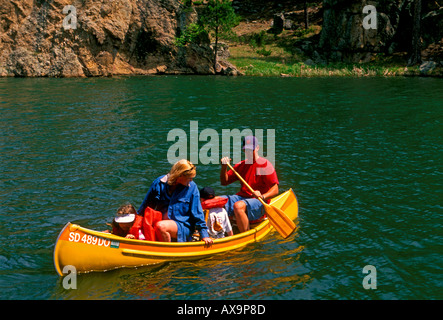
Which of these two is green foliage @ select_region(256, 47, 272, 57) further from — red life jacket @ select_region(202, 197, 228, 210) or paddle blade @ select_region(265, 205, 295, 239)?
red life jacket @ select_region(202, 197, 228, 210)

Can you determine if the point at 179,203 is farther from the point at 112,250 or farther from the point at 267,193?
the point at 267,193

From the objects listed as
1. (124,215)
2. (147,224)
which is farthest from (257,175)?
(124,215)

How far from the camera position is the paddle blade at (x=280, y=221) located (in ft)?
30.1

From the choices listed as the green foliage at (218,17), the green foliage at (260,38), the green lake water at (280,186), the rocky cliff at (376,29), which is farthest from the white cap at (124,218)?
the green foliage at (260,38)

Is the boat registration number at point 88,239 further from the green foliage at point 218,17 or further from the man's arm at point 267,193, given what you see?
the green foliage at point 218,17

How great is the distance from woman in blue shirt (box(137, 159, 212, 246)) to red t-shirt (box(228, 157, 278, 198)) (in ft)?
4.54

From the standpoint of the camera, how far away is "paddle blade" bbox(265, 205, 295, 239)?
919 centimetres

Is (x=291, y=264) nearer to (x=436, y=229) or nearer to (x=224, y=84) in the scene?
(x=436, y=229)

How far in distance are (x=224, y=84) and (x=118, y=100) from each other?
1075 cm

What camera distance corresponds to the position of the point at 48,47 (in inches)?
1608

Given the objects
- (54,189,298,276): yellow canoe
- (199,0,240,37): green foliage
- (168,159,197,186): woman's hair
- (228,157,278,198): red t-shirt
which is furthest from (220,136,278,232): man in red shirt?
(199,0,240,37): green foliage

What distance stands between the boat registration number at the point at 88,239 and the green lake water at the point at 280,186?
0.66 metres
